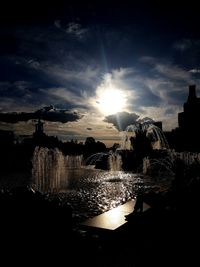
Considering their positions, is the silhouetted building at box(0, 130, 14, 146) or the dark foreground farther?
the silhouetted building at box(0, 130, 14, 146)

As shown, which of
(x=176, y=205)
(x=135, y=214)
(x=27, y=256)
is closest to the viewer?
(x=27, y=256)

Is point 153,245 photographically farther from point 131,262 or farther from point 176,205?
point 176,205

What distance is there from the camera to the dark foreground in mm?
8008

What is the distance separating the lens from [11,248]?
26.0 ft

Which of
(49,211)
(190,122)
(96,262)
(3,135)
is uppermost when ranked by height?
(190,122)

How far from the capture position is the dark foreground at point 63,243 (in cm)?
801

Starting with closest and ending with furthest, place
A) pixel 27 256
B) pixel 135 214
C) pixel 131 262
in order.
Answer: pixel 27 256 < pixel 131 262 < pixel 135 214

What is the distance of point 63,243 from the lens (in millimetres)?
8508

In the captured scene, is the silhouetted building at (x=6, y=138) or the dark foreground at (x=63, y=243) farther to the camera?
the silhouetted building at (x=6, y=138)

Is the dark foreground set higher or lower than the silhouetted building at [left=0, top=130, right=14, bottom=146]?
lower

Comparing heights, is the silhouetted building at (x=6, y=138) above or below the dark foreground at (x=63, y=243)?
above

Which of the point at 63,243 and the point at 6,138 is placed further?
the point at 6,138

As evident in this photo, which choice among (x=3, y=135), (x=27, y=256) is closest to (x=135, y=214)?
(x=27, y=256)

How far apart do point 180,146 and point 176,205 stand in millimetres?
173708
